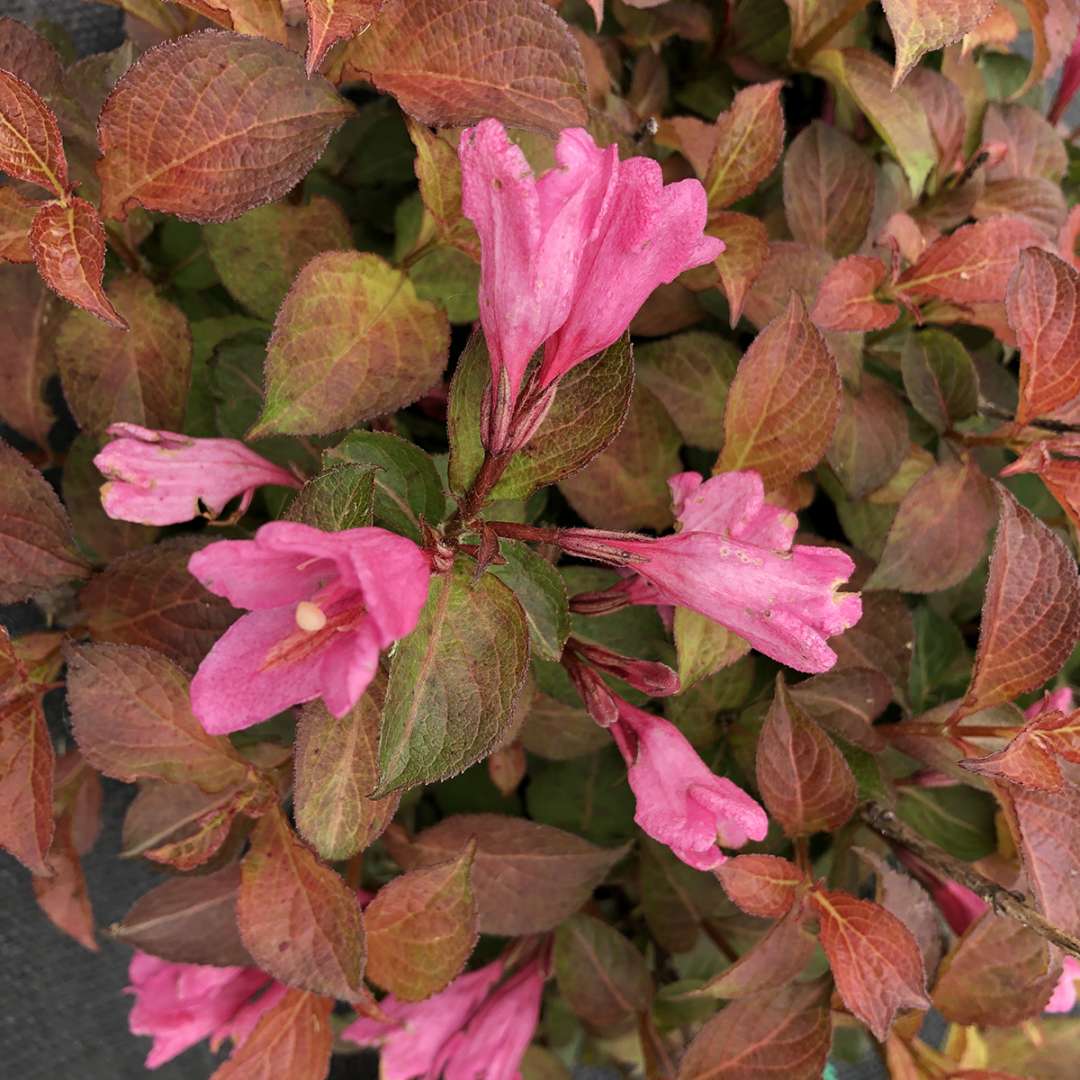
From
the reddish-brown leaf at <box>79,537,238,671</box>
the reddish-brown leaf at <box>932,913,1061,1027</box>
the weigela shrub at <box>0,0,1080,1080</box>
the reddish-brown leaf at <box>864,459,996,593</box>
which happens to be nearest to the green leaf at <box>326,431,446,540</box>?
the weigela shrub at <box>0,0,1080,1080</box>

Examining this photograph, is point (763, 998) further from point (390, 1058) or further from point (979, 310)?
point (979, 310)

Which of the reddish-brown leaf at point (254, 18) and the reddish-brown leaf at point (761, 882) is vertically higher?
the reddish-brown leaf at point (254, 18)

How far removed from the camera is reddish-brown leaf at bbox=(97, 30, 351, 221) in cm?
37

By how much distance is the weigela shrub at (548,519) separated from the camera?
330 millimetres

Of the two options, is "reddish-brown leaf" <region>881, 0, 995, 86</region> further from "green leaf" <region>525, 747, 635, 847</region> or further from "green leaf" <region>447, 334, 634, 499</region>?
"green leaf" <region>525, 747, 635, 847</region>

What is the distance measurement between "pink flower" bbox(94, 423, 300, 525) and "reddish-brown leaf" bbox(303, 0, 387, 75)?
0.14 meters

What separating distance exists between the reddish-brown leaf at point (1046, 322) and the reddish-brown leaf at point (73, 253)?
0.35 m

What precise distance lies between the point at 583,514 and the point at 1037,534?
19cm

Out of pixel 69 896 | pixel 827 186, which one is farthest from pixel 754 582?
pixel 69 896

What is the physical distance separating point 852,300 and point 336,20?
9.8 inches

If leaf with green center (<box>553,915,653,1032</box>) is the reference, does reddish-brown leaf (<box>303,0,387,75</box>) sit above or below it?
above

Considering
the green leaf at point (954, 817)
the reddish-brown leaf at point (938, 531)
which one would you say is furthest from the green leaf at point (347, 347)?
the green leaf at point (954, 817)

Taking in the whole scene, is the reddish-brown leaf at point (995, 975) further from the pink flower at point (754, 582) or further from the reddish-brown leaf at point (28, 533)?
the reddish-brown leaf at point (28, 533)

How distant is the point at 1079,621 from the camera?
0.44 meters
